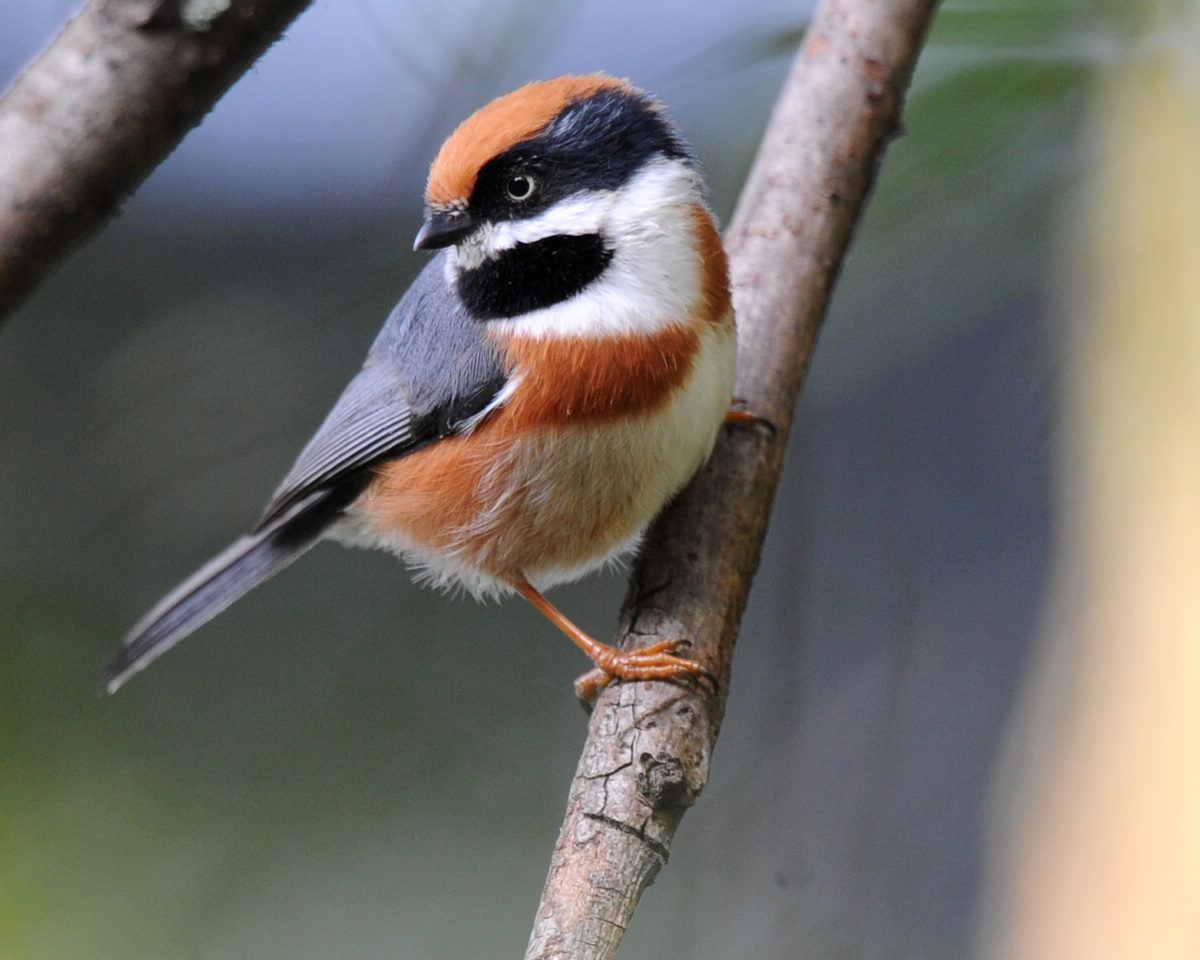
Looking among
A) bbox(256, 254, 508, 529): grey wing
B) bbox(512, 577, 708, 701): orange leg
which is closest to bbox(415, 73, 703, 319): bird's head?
bbox(256, 254, 508, 529): grey wing

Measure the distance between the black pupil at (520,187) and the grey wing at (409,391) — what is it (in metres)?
0.30

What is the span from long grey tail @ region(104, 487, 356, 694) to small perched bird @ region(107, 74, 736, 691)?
0.39 metres

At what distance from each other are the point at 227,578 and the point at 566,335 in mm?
1164

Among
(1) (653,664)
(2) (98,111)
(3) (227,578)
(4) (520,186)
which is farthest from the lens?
(3) (227,578)

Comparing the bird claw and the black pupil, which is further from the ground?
the black pupil

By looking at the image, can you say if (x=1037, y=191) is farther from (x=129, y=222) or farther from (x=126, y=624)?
(x=126, y=624)

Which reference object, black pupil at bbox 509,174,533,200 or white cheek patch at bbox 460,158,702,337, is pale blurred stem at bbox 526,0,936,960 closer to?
white cheek patch at bbox 460,158,702,337

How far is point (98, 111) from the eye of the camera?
3.60 ft

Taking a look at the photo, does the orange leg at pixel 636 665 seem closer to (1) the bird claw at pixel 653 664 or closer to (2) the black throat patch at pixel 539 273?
(1) the bird claw at pixel 653 664

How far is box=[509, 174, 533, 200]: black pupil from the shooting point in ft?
7.32

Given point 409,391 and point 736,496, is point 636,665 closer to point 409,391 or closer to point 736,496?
point 736,496

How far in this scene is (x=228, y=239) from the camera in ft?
12.8

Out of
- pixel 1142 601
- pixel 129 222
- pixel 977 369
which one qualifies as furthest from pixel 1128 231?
pixel 129 222

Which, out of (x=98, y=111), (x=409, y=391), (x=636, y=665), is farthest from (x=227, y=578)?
(x=98, y=111)
